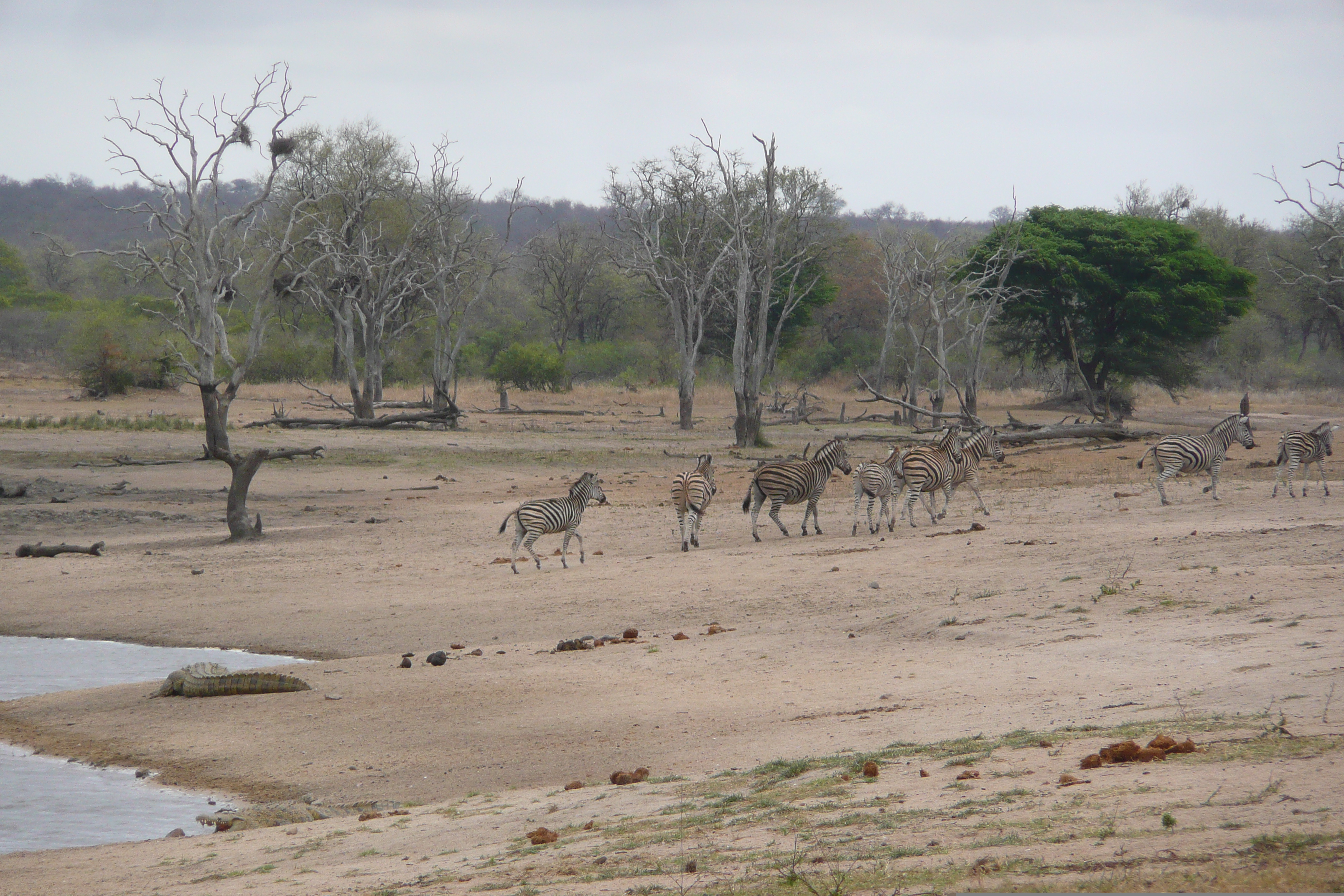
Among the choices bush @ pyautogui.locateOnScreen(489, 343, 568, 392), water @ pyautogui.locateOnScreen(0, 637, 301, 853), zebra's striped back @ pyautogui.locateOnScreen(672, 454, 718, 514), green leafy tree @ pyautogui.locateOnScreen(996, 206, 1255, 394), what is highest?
green leafy tree @ pyautogui.locateOnScreen(996, 206, 1255, 394)

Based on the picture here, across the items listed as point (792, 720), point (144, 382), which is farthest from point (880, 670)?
point (144, 382)

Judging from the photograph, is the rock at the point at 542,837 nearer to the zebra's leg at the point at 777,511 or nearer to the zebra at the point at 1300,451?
the zebra's leg at the point at 777,511

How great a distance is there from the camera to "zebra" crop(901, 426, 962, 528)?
52.8 feet

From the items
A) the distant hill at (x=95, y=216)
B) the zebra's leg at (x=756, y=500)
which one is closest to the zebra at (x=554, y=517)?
the zebra's leg at (x=756, y=500)

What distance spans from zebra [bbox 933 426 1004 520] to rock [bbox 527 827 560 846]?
1206 centimetres

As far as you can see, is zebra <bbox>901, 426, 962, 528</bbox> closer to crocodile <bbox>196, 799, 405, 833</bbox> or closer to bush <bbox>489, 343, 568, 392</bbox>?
crocodile <bbox>196, 799, 405, 833</bbox>

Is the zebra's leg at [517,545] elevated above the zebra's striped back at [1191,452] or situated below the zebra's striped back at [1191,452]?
below

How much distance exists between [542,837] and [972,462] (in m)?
13.2

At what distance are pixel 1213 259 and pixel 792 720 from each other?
39277 mm

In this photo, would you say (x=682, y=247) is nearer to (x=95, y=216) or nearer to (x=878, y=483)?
(x=878, y=483)

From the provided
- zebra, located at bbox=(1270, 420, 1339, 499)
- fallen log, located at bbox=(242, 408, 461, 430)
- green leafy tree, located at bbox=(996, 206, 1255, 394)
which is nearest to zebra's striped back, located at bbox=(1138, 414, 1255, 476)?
zebra, located at bbox=(1270, 420, 1339, 499)

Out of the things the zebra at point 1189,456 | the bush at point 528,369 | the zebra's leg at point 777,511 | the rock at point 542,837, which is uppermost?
the bush at point 528,369

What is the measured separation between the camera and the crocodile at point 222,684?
9.95 meters

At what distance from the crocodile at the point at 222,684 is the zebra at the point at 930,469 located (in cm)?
891
